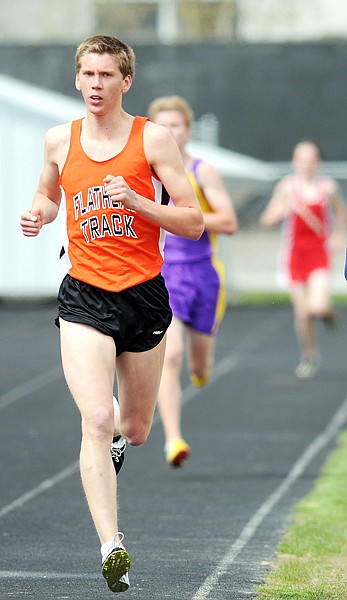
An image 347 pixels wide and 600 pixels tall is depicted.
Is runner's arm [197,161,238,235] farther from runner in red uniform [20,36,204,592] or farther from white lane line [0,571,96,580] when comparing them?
white lane line [0,571,96,580]

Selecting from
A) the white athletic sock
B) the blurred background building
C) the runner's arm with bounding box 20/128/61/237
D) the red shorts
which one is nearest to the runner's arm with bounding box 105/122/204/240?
the runner's arm with bounding box 20/128/61/237

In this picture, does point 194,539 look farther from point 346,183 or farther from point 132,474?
point 346,183

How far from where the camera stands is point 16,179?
2225cm

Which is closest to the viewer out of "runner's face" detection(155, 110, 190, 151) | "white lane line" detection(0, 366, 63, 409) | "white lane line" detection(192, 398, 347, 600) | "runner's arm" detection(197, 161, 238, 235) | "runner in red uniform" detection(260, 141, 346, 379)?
"white lane line" detection(192, 398, 347, 600)

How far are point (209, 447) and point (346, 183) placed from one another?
15.0m

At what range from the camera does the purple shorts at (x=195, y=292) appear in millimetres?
8859

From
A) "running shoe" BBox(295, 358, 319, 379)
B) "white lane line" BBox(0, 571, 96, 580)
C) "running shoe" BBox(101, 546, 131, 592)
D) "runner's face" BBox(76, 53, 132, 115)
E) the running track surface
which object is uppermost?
"runner's face" BBox(76, 53, 132, 115)

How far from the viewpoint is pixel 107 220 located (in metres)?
5.55

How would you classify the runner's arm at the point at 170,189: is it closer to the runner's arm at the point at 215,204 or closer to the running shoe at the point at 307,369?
the runner's arm at the point at 215,204

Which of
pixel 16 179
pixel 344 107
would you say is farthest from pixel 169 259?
pixel 344 107

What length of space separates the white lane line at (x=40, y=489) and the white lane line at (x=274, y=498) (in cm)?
131

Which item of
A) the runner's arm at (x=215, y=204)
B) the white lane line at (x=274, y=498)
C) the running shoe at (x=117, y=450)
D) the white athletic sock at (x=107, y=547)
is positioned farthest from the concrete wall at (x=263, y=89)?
the white athletic sock at (x=107, y=547)

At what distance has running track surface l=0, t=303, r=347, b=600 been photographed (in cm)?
608

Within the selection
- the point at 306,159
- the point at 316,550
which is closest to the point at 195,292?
the point at 316,550
